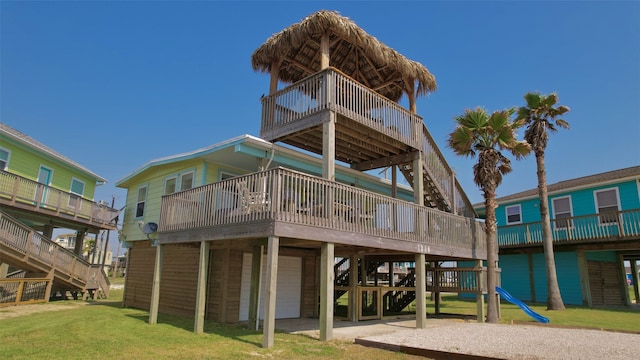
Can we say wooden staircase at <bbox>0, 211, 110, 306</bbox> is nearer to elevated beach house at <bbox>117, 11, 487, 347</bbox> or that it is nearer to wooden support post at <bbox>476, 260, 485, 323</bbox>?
elevated beach house at <bbox>117, 11, 487, 347</bbox>

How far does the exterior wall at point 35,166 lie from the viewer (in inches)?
818

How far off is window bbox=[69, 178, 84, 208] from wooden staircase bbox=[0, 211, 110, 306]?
383 cm

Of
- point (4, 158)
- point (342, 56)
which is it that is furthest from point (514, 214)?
point (4, 158)

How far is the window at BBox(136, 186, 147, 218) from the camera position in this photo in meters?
18.1

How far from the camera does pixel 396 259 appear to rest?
1659 cm

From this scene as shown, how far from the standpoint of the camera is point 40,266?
18500mm

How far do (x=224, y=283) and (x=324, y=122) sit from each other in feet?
20.4

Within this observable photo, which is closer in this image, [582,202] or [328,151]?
[328,151]

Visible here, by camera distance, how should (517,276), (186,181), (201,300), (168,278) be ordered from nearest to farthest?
(201,300) → (168,278) → (186,181) → (517,276)

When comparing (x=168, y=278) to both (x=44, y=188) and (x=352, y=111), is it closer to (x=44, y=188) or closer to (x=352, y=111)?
(x=352, y=111)

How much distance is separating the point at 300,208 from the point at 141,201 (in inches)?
456

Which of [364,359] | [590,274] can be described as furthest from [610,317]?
[364,359]

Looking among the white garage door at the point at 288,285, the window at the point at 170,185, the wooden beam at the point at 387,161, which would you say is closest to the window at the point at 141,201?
the window at the point at 170,185

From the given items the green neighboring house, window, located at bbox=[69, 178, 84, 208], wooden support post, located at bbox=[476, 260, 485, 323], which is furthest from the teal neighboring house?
window, located at bbox=[69, 178, 84, 208]
